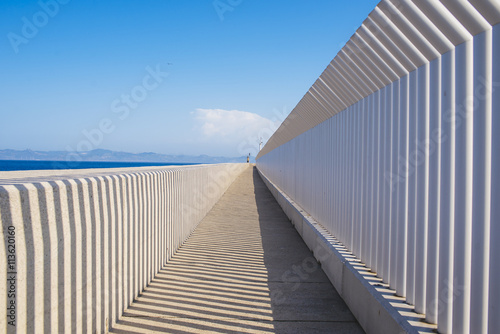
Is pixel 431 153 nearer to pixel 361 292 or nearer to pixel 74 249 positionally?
pixel 361 292

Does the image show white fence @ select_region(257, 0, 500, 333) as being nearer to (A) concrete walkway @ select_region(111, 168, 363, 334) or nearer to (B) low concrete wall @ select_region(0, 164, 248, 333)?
(A) concrete walkway @ select_region(111, 168, 363, 334)

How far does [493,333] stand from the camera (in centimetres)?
241

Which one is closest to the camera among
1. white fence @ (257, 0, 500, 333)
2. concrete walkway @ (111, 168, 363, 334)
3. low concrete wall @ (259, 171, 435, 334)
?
white fence @ (257, 0, 500, 333)

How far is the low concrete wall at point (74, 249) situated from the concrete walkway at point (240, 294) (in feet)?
1.13

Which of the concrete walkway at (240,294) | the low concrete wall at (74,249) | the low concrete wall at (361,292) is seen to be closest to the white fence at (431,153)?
the low concrete wall at (361,292)

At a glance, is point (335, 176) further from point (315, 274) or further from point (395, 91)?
point (395, 91)

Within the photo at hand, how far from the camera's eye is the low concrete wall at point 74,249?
2523mm

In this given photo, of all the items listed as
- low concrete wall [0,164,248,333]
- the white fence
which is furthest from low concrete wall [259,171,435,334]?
low concrete wall [0,164,248,333]

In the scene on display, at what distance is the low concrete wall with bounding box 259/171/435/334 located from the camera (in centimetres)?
325

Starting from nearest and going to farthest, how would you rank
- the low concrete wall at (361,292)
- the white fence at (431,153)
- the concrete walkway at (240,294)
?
the white fence at (431,153), the low concrete wall at (361,292), the concrete walkway at (240,294)

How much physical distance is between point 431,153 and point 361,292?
5.53ft

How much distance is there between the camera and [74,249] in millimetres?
3246

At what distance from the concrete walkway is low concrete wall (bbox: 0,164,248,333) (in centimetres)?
34

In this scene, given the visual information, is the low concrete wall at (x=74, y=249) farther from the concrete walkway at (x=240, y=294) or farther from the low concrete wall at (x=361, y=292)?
the low concrete wall at (x=361, y=292)
